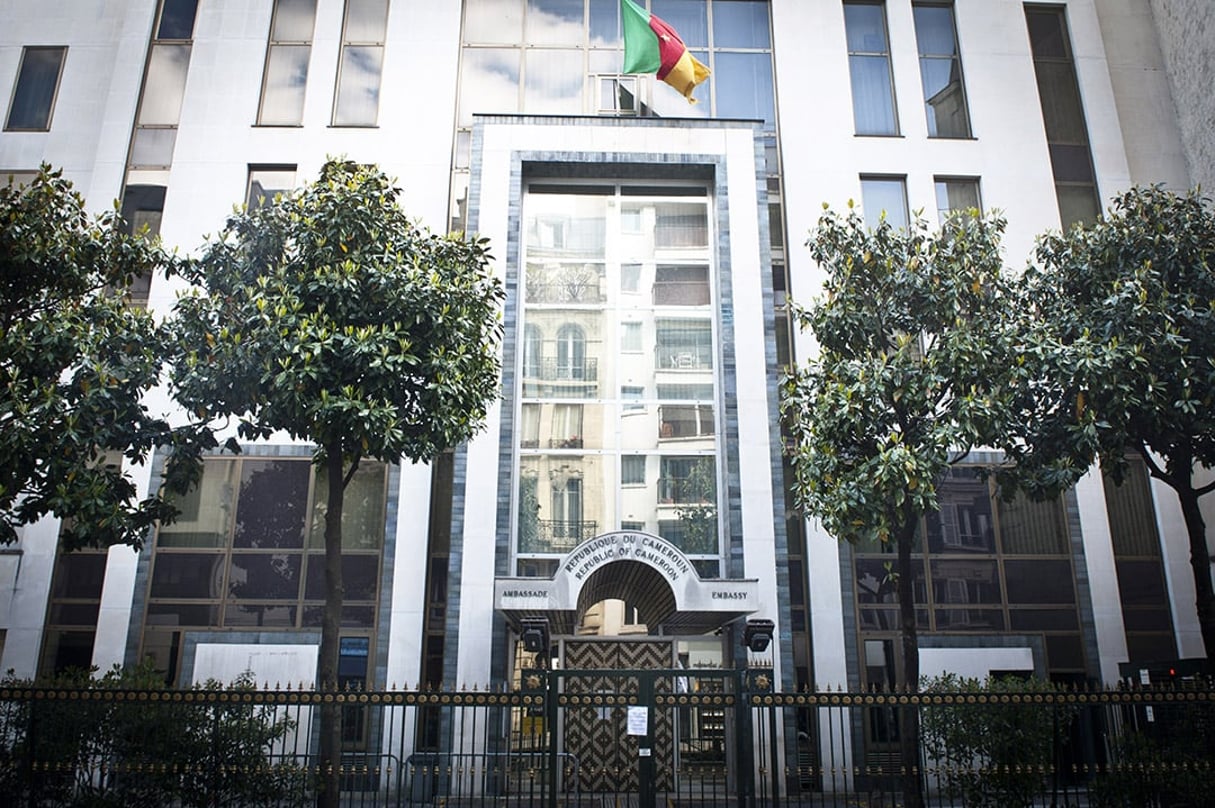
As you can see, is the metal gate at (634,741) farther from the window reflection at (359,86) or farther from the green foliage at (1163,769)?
the window reflection at (359,86)

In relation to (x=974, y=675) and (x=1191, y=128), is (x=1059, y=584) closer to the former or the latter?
(x=974, y=675)

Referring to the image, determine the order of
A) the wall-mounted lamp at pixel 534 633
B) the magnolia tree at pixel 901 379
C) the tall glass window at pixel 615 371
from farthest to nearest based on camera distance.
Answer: the tall glass window at pixel 615 371 → the wall-mounted lamp at pixel 534 633 → the magnolia tree at pixel 901 379

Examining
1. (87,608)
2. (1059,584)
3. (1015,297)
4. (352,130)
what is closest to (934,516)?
(1059,584)

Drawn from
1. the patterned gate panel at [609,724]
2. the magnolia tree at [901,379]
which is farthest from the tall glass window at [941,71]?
the patterned gate panel at [609,724]

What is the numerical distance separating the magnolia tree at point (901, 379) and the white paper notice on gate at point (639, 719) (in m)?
4.45

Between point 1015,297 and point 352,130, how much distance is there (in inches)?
627

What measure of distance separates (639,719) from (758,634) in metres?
7.22

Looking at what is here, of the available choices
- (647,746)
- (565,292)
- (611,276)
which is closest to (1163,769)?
(647,746)

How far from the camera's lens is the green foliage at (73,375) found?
43.0 ft

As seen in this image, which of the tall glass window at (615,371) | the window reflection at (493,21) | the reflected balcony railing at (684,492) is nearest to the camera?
the tall glass window at (615,371)

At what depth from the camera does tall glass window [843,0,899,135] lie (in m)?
23.8

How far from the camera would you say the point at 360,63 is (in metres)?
23.6

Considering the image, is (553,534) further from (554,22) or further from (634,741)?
(554,22)

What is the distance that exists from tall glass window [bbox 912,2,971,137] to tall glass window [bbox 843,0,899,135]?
2.94 ft
